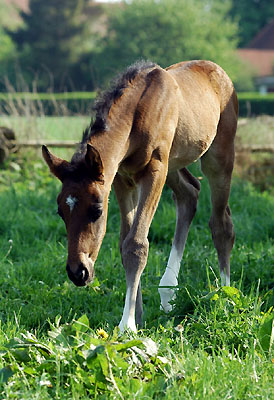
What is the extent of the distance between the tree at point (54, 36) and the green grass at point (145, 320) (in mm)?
37566

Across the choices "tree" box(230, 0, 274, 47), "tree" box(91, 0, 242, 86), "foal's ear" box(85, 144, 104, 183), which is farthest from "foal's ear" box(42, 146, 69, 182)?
"tree" box(230, 0, 274, 47)

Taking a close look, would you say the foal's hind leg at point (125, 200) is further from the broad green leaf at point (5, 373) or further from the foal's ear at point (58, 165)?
the broad green leaf at point (5, 373)

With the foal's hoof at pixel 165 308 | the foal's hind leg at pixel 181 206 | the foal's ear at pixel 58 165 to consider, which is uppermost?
the foal's ear at pixel 58 165

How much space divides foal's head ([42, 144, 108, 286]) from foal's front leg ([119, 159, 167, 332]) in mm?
417

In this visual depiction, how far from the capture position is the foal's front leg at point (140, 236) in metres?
3.85

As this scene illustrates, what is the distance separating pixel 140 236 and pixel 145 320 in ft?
2.41

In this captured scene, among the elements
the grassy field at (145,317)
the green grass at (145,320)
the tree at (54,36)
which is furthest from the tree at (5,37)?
the green grass at (145,320)

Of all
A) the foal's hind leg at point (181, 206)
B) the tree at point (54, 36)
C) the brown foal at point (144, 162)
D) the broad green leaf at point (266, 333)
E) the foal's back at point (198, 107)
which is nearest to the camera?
the broad green leaf at point (266, 333)

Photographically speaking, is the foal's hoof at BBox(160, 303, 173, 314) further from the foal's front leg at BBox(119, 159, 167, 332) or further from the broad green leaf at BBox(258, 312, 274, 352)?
the broad green leaf at BBox(258, 312, 274, 352)

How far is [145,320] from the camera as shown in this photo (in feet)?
14.1

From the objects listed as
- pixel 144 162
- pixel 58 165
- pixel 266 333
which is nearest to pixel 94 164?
pixel 58 165

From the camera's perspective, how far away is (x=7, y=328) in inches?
144

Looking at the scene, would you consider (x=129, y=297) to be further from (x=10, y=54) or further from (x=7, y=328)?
(x=10, y=54)

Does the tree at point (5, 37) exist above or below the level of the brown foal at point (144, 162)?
below
